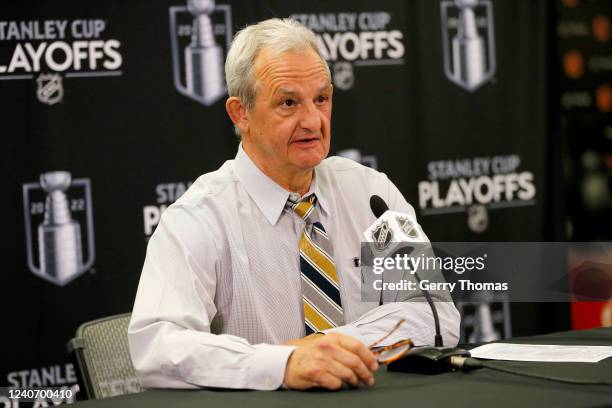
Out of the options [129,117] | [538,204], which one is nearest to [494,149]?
[538,204]

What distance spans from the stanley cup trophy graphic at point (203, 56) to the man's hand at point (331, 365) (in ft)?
8.25

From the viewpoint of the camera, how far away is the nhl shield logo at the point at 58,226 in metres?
3.92

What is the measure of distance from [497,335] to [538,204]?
77 centimetres

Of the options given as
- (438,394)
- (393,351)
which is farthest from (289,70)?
(438,394)

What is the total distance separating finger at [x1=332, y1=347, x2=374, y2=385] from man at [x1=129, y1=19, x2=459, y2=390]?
0.45 metres

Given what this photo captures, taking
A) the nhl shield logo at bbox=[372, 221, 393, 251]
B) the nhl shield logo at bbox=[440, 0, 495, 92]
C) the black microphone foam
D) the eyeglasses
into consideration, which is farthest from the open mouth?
the nhl shield logo at bbox=[440, 0, 495, 92]

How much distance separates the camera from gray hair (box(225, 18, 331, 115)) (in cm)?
258

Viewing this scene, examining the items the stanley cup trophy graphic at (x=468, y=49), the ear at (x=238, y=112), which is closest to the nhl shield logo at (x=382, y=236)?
the ear at (x=238, y=112)

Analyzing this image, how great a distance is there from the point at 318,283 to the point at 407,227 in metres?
0.53

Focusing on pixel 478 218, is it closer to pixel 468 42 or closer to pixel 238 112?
pixel 468 42

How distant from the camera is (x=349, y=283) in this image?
260 centimetres

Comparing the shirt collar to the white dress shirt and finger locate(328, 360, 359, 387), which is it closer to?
the white dress shirt

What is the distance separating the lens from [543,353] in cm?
210

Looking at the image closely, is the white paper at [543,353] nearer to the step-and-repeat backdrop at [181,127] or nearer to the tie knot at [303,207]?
the tie knot at [303,207]
